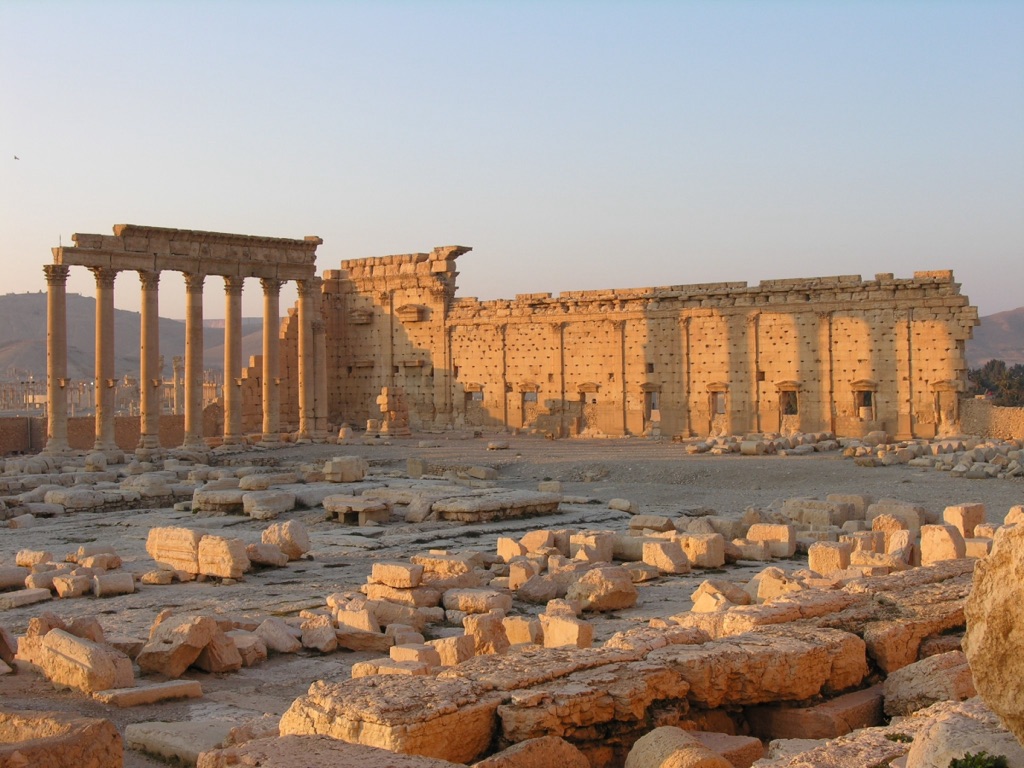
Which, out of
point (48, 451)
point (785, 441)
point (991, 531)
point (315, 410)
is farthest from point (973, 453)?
point (48, 451)

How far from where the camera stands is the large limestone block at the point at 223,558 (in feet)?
46.1

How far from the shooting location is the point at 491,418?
38406 mm

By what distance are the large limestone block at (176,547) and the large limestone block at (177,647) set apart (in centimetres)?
477

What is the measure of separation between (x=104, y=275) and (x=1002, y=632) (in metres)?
30.1

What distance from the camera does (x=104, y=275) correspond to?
101 feet

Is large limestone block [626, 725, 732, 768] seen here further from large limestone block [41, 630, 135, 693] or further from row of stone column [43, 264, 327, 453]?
row of stone column [43, 264, 327, 453]

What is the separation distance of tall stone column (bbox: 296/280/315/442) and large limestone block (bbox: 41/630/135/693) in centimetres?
2566

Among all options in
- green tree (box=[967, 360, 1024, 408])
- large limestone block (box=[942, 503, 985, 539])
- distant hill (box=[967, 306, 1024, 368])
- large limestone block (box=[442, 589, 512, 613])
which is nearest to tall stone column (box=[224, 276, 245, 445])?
large limestone block (box=[442, 589, 512, 613])

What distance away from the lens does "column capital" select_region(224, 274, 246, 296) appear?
110 feet

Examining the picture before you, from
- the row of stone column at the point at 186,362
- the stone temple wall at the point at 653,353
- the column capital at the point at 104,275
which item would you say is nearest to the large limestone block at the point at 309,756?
the row of stone column at the point at 186,362

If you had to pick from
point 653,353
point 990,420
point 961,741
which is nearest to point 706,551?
point 961,741

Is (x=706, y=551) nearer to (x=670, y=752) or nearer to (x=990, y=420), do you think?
(x=670, y=752)

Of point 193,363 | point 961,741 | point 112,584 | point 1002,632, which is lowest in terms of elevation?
point 112,584

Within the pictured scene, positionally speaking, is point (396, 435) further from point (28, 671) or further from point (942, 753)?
point (942, 753)
